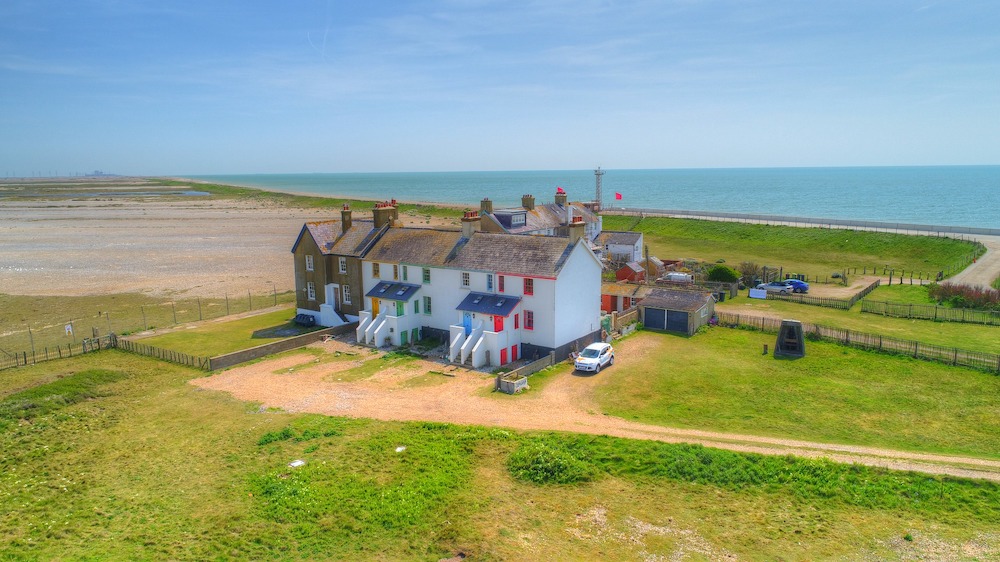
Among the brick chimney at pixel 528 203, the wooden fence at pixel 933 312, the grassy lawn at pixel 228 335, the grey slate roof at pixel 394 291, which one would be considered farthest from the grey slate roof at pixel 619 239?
the grassy lawn at pixel 228 335

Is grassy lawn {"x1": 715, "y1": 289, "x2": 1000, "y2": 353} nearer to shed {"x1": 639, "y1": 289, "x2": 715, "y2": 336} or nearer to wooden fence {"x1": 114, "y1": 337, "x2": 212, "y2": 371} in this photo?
shed {"x1": 639, "y1": 289, "x2": 715, "y2": 336}

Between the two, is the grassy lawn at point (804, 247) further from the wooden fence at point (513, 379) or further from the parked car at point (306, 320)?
the parked car at point (306, 320)

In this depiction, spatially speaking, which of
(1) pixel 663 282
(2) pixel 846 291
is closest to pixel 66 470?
(1) pixel 663 282

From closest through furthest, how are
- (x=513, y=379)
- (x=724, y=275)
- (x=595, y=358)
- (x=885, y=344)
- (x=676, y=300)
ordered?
(x=513, y=379) → (x=595, y=358) → (x=885, y=344) → (x=676, y=300) → (x=724, y=275)

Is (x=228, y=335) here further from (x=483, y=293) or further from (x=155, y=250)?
(x=155, y=250)

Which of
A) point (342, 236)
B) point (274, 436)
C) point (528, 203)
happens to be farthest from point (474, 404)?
point (528, 203)

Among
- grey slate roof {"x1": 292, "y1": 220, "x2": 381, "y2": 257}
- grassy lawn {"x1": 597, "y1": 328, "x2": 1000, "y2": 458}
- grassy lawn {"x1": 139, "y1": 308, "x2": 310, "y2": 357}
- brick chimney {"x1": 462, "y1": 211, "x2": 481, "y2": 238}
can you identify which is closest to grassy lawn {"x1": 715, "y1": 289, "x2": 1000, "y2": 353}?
grassy lawn {"x1": 597, "y1": 328, "x2": 1000, "y2": 458}

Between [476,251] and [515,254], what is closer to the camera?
[515,254]
